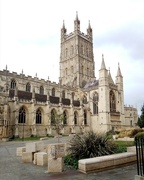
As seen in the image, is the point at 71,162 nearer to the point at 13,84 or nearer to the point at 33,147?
the point at 33,147

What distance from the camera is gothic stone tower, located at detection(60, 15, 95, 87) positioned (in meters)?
67.1

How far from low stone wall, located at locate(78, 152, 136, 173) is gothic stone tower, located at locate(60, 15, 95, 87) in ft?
181

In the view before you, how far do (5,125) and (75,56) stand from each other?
42.8 meters

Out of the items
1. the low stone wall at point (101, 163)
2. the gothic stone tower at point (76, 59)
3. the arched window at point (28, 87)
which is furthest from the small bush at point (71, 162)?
the gothic stone tower at point (76, 59)

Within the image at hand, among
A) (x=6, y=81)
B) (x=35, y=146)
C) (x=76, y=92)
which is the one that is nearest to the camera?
(x=35, y=146)

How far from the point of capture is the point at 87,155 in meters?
9.84

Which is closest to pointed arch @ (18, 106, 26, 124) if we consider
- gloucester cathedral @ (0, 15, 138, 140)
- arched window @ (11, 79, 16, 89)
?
gloucester cathedral @ (0, 15, 138, 140)

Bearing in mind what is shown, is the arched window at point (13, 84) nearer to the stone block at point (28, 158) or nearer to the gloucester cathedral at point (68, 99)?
the gloucester cathedral at point (68, 99)

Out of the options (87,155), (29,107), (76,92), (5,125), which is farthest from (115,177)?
(76,92)

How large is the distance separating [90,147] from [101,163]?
213cm

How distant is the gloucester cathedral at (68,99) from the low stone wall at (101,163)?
2612 centimetres

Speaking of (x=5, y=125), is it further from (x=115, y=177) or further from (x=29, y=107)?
(x=115, y=177)

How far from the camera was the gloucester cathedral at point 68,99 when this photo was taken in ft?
125

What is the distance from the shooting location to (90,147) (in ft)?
33.3
